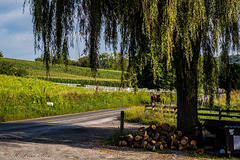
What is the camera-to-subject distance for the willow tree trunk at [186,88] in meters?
8.00

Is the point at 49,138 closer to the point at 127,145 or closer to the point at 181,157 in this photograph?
the point at 127,145

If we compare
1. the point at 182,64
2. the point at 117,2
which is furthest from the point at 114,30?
the point at 182,64

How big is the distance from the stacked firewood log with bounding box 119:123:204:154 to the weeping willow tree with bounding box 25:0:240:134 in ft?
6.14

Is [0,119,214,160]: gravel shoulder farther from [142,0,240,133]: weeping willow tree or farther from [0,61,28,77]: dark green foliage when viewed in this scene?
[0,61,28,77]: dark green foliage

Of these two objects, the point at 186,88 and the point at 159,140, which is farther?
the point at 159,140

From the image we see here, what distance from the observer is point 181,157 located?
24.2ft

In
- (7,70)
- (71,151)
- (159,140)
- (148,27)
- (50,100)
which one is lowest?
(71,151)

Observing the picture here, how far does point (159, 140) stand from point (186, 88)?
2.12 meters

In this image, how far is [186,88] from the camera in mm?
8312

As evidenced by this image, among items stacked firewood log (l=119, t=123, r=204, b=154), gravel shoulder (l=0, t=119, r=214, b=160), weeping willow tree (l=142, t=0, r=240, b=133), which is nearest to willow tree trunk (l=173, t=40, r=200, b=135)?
weeping willow tree (l=142, t=0, r=240, b=133)

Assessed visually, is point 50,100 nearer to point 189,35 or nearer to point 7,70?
point 189,35

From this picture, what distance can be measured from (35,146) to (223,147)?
6341mm

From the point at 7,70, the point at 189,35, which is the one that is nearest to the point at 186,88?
the point at 189,35

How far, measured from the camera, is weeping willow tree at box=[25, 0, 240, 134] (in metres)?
6.39
